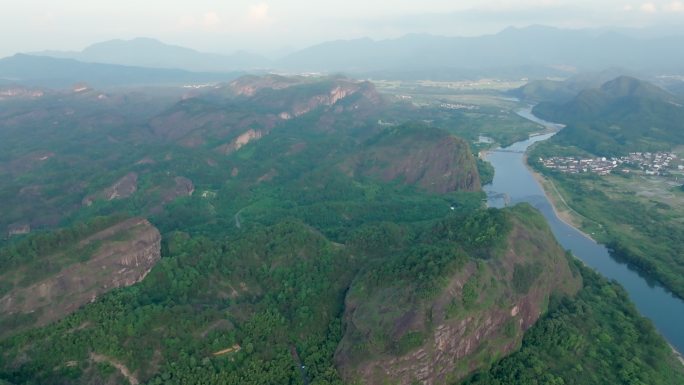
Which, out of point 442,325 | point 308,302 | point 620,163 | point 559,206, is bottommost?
point 559,206

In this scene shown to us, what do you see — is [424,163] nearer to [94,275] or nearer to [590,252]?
[590,252]

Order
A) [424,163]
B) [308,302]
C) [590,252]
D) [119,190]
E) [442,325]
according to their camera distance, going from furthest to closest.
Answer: [424,163] → [119,190] → [590,252] → [308,302] → [442,325]

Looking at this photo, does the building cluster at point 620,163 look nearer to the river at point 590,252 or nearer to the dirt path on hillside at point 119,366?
the river at point 590,252

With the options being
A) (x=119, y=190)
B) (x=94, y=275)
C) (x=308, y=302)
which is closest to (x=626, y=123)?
(x=308, y=302)

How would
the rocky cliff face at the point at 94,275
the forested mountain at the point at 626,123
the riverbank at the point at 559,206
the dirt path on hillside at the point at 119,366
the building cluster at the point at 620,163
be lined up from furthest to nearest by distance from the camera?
the forested mountain at the point at 626,123 → the building cluster at the point at 620,163 → the riverbank at the point at 559,206 → the rocky cliff face at the point at 94,275 → the dirt path on hillside at the point at 119,366

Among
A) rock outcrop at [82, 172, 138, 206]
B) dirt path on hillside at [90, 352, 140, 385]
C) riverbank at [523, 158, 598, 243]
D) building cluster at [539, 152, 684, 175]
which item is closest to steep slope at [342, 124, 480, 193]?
riverbank at [523, 158, 598, 243]

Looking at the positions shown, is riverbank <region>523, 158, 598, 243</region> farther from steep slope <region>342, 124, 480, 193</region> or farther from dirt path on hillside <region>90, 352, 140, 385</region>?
dirt path on hillside <region>90, 352, 140, 385</region>

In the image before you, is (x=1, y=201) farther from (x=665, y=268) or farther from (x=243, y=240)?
(x=665, y=268)

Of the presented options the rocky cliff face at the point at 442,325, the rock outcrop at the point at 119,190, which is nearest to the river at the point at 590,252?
the rocky cliff face at the point at 442,325
